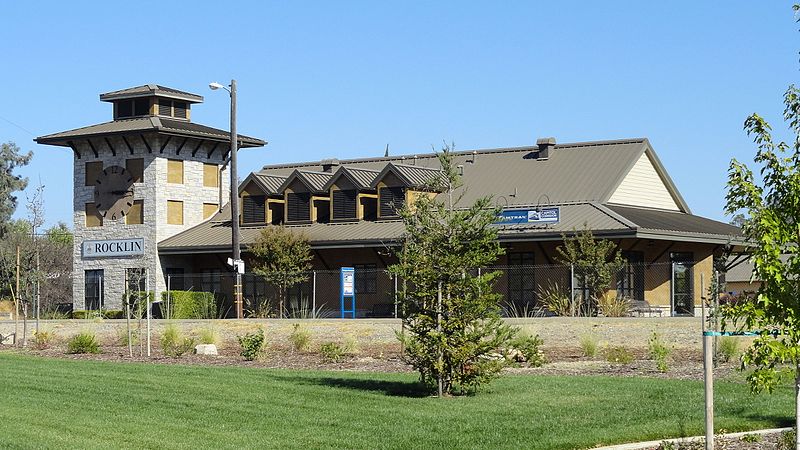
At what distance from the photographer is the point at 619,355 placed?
78.8ft

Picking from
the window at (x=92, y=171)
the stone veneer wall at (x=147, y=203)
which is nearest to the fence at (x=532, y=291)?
the stone veneer wall at (x=147, y=203)

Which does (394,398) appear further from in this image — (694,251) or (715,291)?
(694,251)

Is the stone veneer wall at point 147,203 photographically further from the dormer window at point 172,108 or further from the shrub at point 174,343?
the shrub at point 174,343

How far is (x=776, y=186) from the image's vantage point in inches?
430

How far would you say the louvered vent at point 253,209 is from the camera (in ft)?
163

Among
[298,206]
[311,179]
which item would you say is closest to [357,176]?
[311,179]

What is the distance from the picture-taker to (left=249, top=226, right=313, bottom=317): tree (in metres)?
44.2

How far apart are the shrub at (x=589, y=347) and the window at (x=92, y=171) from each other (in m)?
32.5

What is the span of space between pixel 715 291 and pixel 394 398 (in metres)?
5.96

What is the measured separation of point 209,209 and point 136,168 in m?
3.98

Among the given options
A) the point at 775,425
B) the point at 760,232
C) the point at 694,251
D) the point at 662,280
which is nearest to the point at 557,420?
the point at 775,425

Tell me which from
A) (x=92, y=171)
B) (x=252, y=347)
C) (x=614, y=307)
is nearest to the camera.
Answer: (x=252, y=347)

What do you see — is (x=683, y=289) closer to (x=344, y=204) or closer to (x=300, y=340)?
(x=344, y=204)

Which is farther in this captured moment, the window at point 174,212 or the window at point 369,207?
the window at point 174,212
